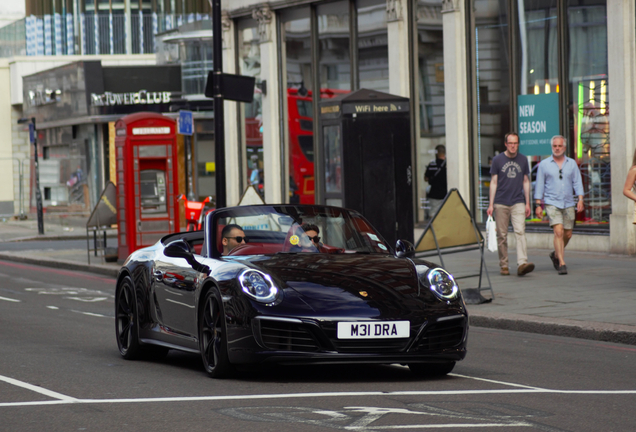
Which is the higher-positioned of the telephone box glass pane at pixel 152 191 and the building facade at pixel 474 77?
the building facade at pixel 474 77

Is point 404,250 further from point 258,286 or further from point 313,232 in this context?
point 258,286

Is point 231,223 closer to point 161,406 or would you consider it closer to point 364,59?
point 161,406

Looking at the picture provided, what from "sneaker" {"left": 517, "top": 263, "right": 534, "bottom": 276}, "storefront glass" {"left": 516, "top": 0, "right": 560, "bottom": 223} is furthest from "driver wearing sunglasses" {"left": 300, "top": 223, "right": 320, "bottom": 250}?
"storefront glass" {"left": 516, "top": 0, "right": 560, "bottom": 223}

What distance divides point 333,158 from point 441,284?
771cm

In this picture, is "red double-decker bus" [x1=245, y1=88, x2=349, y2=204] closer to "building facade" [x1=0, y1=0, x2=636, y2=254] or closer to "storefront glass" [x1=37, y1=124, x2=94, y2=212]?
"building facade" [x1=0, y1=0, x2=636, y2=254]

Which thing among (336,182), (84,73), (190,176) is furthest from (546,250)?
(84,73)

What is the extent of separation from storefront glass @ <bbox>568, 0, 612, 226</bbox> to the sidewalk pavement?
1.02 m

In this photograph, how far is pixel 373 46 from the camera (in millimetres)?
23281

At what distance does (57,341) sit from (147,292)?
5.95ft

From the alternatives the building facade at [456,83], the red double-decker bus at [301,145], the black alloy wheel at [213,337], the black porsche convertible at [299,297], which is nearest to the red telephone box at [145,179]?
the building facade at [456,83]

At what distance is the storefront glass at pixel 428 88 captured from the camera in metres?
21.6

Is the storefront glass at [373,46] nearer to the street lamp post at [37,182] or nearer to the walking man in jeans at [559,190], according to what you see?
the walking man in jeans at [559,190]

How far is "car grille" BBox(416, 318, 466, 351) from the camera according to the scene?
7273 mm

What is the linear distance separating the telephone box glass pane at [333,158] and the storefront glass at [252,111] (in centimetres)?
1167
